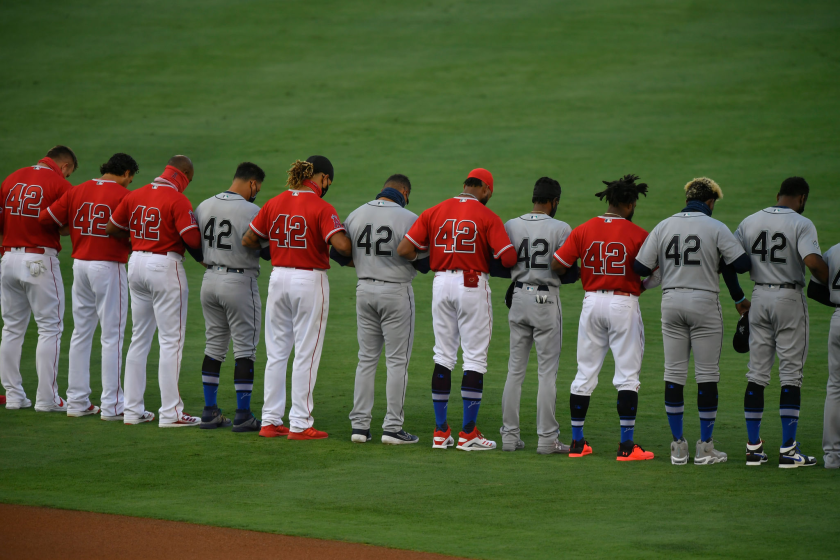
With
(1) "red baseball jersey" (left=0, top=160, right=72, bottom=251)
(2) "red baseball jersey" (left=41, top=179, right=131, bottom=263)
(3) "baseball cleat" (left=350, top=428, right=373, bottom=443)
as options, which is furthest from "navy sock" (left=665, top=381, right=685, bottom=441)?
(1) "red baseball jersey" (left=0, top=160, right=72, bottom=251)

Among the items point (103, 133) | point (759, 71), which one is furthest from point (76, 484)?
point (759, 71)

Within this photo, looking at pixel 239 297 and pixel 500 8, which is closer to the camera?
pixel 239 297

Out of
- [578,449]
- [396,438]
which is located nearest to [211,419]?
[396,438]

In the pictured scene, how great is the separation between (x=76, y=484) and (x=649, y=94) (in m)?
22.5

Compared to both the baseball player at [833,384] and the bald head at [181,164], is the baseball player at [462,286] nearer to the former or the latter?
the bald head at [181,164]

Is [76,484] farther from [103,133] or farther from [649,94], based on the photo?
[649,94]

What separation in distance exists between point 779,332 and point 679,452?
1285mm

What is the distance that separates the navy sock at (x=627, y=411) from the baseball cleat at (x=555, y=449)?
1.78ft

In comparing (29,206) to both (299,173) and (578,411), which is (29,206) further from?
(578,411)

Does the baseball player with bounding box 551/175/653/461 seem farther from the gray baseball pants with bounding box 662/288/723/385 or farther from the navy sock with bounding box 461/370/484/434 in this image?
the navy sock with bounding box 461/370/484/434

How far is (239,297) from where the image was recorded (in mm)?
8766

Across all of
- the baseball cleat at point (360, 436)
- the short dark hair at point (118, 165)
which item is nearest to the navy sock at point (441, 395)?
the baseball cleat at point (360, 436)

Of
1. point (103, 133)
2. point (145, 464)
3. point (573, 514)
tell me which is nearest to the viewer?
point (573, 514)

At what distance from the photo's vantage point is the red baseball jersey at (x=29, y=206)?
955 cm
